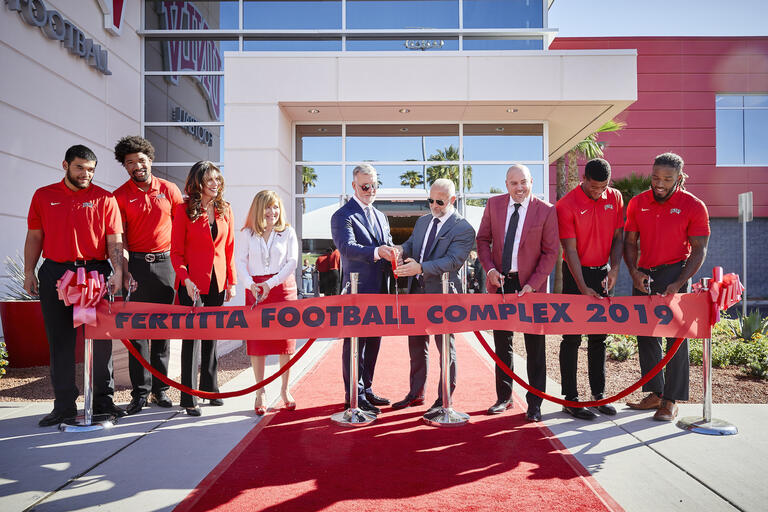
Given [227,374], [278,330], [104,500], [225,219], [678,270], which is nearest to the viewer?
[104,500]

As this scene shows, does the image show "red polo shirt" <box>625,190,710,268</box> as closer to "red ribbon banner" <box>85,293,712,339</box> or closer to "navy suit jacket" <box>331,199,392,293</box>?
"red ribbon banner" <box>85,293,712,339</box>

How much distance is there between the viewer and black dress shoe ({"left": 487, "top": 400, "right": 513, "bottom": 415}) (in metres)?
4.44

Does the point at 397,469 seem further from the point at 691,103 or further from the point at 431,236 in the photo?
the point at 691,103

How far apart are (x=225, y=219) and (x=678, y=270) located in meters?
4.10

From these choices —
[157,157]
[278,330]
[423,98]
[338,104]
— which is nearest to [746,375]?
[278,330]

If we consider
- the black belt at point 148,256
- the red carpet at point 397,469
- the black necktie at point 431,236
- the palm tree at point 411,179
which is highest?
the palm tree at point 411,179

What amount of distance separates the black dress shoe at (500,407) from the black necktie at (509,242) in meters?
1.20

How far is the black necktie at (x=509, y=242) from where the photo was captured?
14.3ft

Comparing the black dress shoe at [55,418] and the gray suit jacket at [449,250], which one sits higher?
the gray suit jacket at [449,250]

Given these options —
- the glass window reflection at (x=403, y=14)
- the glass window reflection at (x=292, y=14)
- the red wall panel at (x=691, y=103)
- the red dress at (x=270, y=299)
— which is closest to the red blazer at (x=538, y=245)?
the red dress at (x=270, y=299)

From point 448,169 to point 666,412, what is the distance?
8.54 m

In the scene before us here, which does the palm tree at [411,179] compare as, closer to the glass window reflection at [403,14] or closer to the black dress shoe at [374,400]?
the glass window reflection at [403,14]

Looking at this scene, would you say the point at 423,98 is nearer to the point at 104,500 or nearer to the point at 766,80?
the point at 104,500

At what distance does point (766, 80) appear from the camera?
72.7 ft
